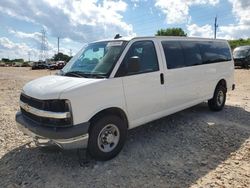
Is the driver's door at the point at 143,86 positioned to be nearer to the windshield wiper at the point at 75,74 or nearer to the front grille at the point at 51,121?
the windshield wiper at the point at 75,74

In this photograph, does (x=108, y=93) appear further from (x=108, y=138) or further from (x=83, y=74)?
(x=108, y=138)

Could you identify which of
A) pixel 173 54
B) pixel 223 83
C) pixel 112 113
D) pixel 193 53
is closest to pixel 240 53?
pixel 223 83

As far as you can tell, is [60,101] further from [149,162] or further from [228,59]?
[228,59]

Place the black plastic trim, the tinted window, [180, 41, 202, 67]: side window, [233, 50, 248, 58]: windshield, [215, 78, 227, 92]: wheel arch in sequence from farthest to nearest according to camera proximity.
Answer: [233, 50, 248, 58]: windshield < [215, 78, 227, 92]: wheel arch < the tinted window < [180, 41, 202, 67]: side window < the black plastic trim

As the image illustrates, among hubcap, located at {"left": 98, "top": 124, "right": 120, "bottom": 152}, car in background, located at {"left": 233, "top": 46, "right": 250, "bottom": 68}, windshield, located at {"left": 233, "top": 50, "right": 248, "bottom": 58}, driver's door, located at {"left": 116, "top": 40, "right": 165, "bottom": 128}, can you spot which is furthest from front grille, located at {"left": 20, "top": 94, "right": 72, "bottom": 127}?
windshield, located at {"left": 233, "top": 50, "right": 248, "bottom": 58}

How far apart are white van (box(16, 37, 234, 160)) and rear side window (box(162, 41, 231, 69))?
23 mm

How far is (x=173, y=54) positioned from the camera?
18.7 feet

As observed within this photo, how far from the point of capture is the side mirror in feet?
15.1

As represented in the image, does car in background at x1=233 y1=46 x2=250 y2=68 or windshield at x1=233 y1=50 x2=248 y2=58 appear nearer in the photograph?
car in background at x1=233 y1=46 x2=250 y2=68

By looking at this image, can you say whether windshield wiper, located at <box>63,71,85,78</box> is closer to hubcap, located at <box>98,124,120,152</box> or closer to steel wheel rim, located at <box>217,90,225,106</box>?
hubcap, located at <box>98,124,120,152</box>

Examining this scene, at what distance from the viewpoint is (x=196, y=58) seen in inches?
255

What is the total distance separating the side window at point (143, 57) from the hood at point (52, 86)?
25.5 inches

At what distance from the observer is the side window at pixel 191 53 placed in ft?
20.1

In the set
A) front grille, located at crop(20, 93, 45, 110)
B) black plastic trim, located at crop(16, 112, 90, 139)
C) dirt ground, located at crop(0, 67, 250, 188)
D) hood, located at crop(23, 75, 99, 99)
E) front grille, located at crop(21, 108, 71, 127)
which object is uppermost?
hood, located at crop(23, 75, 99, 99)
